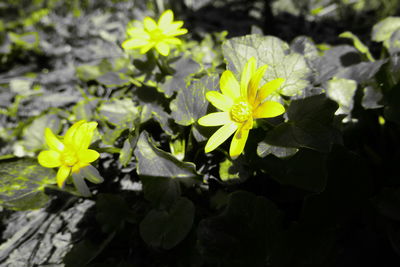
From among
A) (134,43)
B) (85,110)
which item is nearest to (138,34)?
(134,43)

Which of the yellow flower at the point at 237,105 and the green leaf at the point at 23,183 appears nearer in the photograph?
the yellow flower at the point at 237,105

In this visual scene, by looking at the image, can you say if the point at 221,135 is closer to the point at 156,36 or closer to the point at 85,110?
the point at 156,36

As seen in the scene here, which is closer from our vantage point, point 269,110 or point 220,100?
point 269,110

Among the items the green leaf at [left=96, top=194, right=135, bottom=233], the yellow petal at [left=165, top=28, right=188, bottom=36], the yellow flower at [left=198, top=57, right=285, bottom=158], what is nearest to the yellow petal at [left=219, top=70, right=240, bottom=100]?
the yellow flower at [left=198, top=57, right=285, bottom=158]

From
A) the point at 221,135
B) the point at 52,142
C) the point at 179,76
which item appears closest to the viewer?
the point at 221,135

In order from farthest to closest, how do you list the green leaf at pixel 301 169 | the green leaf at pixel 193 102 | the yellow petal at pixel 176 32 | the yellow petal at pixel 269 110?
1. the yellow petal at pixel 176 32
2. the green leaf at pixel 193 102
3. the green leaf at pixel 301 169
4. the yellow petal at pixel 269 110

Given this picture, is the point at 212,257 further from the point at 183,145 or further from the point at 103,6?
the point at 103,6

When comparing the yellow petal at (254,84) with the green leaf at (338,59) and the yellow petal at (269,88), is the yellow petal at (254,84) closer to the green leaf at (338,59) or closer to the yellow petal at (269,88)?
the yellow petal at (269,88)

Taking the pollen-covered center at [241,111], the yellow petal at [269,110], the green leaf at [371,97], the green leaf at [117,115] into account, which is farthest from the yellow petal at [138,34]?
the green leaf at [371,97]
